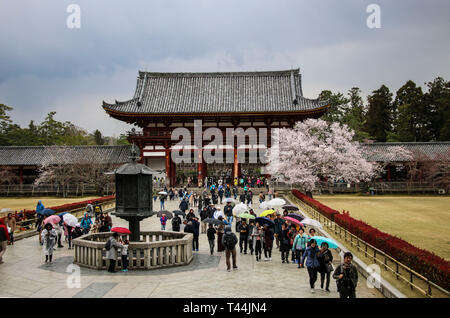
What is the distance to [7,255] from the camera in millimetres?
13570

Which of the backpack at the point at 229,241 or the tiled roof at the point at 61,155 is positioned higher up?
the tiled roof at the point at 61,155

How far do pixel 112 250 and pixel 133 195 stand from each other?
2.24 metres

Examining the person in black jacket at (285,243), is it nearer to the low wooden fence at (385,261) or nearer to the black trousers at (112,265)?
the low wooden fence at (385,261)

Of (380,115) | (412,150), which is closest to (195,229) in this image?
(412,150)

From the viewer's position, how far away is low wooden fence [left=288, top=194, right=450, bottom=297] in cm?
857

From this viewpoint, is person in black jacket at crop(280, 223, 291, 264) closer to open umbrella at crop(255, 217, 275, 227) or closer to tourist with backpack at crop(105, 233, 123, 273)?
open umbrella at crop(255, 217, 275, 227)

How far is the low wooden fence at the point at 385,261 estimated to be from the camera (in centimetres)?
857

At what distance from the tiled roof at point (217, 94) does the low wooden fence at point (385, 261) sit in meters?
14.4

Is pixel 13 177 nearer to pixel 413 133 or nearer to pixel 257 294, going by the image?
pixel 257 294

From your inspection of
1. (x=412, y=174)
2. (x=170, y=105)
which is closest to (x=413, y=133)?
(x=412, y=174)

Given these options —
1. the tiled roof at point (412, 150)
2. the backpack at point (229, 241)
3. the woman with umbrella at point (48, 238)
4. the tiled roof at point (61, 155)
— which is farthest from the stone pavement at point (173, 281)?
the tiled roof at point (412, 150)

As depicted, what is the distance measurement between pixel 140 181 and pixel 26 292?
4.94 meters

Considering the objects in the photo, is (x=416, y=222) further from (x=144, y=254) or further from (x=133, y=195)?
(x=133, y=195)

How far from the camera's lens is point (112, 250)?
11086 mm
